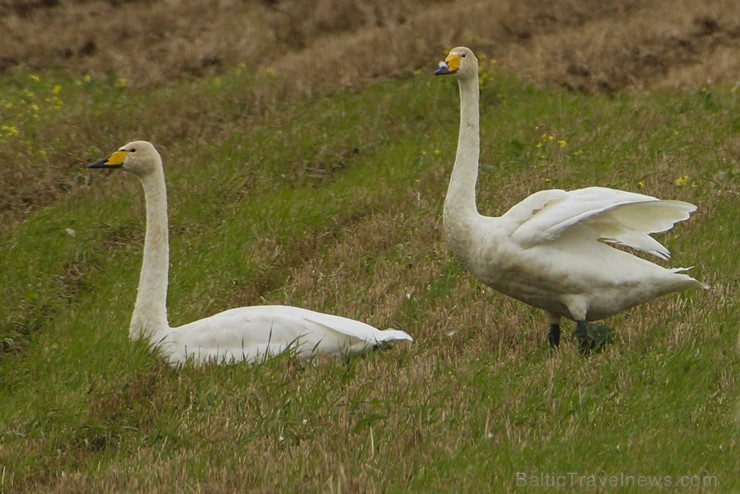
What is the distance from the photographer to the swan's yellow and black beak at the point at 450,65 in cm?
793

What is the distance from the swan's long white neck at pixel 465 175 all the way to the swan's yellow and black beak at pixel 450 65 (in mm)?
113

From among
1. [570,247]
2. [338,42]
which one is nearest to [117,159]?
[570,247]

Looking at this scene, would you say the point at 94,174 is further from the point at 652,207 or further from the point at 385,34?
the point at 652,207

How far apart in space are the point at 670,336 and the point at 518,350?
89 centimetres

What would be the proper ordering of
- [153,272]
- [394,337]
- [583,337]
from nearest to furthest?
[394,337]
[583,337]
[153,272]

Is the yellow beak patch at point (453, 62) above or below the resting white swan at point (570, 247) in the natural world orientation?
above

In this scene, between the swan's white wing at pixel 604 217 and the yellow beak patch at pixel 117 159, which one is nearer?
the swan's white wing at pixel 604 217

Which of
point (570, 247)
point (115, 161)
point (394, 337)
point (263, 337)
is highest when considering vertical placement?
point (115, 161)

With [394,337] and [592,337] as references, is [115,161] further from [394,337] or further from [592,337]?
[592,337]

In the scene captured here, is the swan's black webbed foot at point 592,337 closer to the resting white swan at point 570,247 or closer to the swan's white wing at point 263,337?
the resting white swan at point 570,247

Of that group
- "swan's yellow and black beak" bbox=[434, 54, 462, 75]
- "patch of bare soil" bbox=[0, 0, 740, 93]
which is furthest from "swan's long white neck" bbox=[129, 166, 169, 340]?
"patch of bare soil" bbox=[0, 0, 740, 93]

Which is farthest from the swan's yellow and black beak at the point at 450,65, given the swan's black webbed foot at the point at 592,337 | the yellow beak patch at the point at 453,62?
the swan's black webbed foot at the point at 592,337

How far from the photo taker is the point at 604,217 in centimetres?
748

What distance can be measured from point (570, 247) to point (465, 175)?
0.77m
